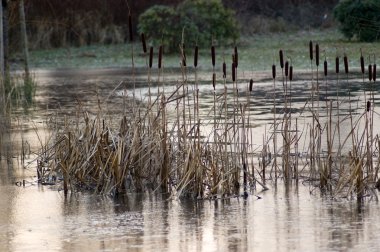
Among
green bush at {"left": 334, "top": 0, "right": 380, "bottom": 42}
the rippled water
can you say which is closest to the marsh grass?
the rippled water

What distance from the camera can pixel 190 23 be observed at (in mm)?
37375

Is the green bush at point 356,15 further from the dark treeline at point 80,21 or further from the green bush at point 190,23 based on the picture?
the dark treeline at point 80,21

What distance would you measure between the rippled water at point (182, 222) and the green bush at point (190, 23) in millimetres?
24999

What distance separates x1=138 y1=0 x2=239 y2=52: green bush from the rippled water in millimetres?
24999

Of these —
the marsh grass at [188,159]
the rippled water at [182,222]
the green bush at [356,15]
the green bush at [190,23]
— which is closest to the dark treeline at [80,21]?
the green bush at [190,23]

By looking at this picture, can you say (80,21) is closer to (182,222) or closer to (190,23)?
(190,23)

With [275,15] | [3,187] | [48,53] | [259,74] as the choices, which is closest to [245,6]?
[275,15]

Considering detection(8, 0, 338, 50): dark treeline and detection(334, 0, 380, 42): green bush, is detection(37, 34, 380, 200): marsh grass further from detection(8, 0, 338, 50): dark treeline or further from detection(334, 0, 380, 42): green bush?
detection(8, 0, 338, 50): dark treeline

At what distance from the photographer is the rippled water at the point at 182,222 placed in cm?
870

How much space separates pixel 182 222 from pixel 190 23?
28009 mm

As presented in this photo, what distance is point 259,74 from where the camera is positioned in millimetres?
28438

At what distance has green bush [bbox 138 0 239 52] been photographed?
3744 cm

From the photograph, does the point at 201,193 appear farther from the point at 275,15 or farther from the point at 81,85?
the point at 275,15

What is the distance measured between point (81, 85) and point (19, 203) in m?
16.7
